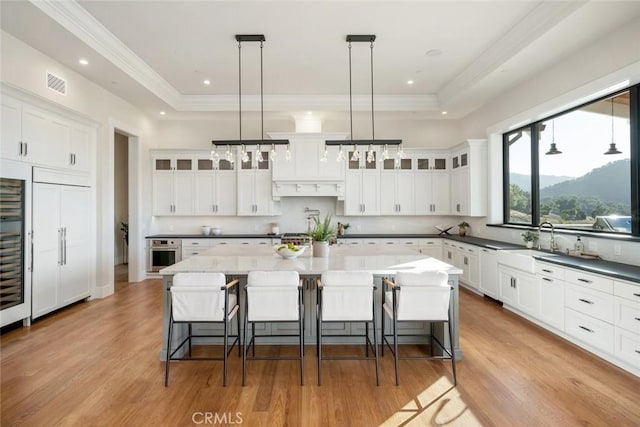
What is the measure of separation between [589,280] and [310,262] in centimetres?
262

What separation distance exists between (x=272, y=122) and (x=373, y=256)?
4304 mm

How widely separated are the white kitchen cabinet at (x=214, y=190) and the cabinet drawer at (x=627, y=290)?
18.7 feet

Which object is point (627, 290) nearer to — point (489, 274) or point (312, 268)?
point (489, 274)

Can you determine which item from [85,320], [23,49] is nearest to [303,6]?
[23,49]

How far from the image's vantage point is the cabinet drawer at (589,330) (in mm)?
2781

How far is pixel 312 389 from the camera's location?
8.02 ft

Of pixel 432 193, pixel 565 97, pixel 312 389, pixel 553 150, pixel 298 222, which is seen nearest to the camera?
pixel 312 389

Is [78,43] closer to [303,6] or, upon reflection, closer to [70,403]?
[303,6]

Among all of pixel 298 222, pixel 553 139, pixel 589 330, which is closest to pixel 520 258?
pixel 589 330

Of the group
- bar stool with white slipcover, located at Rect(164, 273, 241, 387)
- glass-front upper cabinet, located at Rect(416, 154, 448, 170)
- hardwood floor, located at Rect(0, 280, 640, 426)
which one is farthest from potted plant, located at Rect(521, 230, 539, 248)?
bar stool with white slipcover, located at Rect(164, 273, 241, 387)

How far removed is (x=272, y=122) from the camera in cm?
673

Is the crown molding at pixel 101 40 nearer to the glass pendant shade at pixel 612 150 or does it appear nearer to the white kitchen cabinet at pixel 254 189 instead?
the white kitchen cabinet at pixel 254 189

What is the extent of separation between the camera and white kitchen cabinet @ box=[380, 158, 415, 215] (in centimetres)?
646

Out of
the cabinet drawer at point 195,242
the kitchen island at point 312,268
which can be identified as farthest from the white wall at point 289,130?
the kitchen island at point 312,268
